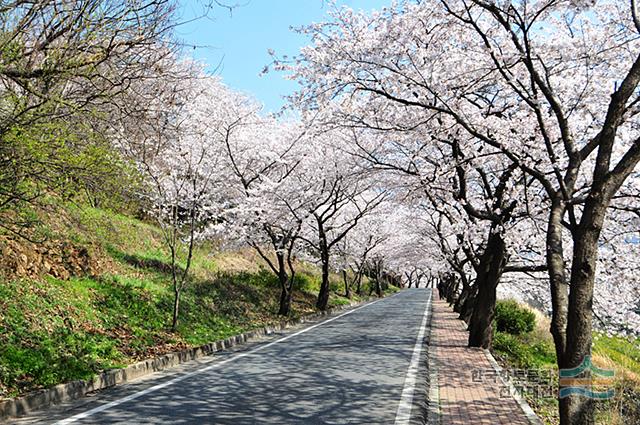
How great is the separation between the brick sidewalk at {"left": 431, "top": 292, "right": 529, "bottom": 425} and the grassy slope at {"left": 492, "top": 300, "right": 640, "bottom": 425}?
955 millimetres

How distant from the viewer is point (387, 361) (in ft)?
37.7

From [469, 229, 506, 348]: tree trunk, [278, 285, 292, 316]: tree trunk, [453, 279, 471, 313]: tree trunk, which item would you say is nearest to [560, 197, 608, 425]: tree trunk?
[469, 229, 506, 348]: tree trunk

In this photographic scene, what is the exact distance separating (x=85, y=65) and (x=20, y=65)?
0.71 meters

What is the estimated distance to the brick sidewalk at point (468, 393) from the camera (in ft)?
23.2

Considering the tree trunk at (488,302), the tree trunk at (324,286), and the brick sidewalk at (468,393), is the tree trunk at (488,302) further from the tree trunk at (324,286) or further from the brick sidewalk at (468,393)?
the tree trunk at (324,286)

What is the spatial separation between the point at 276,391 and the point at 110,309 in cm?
602

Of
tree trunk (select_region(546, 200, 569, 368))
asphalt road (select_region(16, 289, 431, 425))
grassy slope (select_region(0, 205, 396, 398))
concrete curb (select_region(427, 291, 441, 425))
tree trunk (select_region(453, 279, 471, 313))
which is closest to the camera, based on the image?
tree trunk (select_region(546, 200, 569, 368))

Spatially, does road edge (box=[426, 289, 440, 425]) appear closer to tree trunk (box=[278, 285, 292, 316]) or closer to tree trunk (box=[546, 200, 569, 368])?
tree trunk (box=[546, 200, 569, 368])

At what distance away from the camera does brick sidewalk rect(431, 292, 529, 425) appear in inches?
278

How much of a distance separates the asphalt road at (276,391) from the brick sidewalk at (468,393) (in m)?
0.44

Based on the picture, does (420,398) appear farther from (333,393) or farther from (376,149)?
(376,149)

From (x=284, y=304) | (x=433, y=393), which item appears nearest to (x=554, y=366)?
(x=433, y=393)

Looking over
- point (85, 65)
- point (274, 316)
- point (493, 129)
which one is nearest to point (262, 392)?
point (85, 65)

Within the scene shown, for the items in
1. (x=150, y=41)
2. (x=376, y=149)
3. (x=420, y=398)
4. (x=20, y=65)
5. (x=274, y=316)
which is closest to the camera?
(x=20, y=65)
